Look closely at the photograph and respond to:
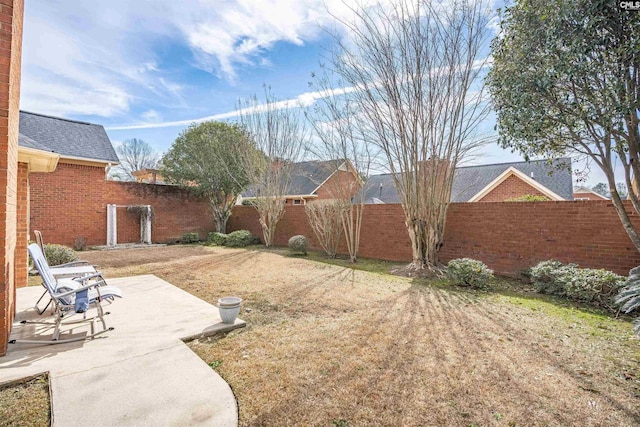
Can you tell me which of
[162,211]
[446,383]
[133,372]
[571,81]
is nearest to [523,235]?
[571,81]

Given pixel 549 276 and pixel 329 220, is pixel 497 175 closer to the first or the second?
pixel 329 220

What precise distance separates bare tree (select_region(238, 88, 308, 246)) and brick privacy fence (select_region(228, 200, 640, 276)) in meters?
4.90

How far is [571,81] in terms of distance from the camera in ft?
15.0

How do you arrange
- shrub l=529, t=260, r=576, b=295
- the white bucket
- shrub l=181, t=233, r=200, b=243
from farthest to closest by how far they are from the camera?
shrub l=181, t=233, r=200, b=243, shrub l=529, t=260, r=576, b=295, the white bucket

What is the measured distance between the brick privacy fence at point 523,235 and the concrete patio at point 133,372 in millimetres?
6737

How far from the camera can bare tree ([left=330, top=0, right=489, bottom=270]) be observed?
709 cm

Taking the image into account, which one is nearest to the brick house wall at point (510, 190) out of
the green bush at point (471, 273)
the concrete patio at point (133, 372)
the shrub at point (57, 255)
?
the green bush at point (471, 273)

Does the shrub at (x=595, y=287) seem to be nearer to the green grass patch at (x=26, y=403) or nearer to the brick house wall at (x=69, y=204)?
the green grass patch at (x=26, y=403)

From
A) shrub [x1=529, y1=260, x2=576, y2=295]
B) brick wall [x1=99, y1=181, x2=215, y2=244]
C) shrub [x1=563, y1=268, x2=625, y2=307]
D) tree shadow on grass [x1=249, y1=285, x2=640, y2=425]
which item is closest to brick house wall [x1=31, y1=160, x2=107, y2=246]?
brick wall [x1=99, y1=181, x2=215, y2=244]

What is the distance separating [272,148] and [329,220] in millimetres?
4937

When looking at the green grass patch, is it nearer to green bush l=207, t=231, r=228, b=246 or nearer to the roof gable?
green bush l=207, t=231, r=228, b=246

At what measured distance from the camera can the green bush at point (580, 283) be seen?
17.2 ft

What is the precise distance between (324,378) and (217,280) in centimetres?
487

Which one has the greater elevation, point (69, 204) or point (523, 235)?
point (69, 204)
